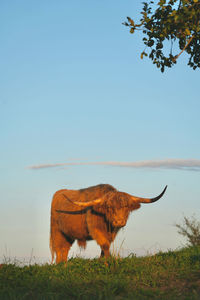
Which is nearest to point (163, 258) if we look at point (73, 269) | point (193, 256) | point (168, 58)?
point (193, 256)

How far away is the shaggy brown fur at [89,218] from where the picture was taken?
1170 cm

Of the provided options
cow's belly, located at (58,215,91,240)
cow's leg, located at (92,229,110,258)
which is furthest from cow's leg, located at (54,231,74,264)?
cow's leg, located at (92,229,110,258)

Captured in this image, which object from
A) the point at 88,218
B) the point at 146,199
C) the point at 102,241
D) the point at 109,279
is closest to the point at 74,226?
the point at 88,218

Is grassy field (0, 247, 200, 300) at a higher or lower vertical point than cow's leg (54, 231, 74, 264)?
higher

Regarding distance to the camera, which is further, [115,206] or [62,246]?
[62,246]

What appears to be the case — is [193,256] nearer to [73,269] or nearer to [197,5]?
[73,269]

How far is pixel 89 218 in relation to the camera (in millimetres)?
12500

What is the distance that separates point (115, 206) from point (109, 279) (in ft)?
11.4

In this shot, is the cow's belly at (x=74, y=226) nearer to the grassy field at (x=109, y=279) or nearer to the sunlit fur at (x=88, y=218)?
the sunlit fur at (x=88, y=218)

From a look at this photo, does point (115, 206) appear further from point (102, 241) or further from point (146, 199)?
point (146, 199)

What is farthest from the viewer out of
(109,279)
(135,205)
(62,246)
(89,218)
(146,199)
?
(62,246)

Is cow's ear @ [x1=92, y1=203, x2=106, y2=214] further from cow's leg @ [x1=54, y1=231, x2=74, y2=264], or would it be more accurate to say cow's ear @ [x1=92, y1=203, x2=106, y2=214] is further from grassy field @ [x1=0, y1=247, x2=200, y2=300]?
cow's leg @ [x1=54, y1=231, x2=74, y2=264]

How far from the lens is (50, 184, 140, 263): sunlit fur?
1170 cm

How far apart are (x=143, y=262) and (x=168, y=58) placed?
16.8ft
